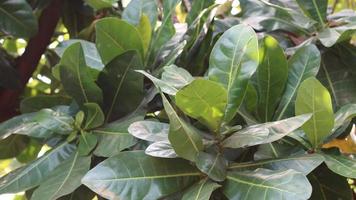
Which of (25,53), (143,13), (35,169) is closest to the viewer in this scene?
(35,169)

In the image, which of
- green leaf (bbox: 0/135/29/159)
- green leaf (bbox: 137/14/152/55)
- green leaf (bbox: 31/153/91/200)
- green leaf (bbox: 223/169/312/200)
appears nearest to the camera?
green leaf (bbox: 223/169/312/200)

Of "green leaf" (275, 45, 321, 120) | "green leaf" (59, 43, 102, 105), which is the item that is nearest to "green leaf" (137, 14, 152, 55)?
"green leaf" (59, 43, 102, 105)

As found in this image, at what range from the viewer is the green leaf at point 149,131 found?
1.63ft

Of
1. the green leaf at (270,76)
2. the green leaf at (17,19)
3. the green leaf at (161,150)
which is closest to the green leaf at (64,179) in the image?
the green leaf at (161,150)

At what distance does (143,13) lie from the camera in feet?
2.40

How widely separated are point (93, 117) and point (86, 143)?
37 mm

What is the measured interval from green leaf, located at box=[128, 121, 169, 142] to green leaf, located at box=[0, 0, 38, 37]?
43 centimetres

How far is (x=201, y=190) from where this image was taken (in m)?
0.46

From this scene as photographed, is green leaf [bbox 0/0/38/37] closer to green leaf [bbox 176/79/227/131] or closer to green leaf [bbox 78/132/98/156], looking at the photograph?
green leaf [bbox 78/132/98/156]

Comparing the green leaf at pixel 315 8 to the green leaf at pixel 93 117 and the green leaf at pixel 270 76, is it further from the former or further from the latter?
the green leaf at pixel 93 117

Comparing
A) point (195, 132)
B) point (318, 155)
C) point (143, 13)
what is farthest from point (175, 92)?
point (143, 13)

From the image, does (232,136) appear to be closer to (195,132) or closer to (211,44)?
(195,132)

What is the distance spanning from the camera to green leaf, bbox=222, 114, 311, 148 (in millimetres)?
458

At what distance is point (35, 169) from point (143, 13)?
0.29m
